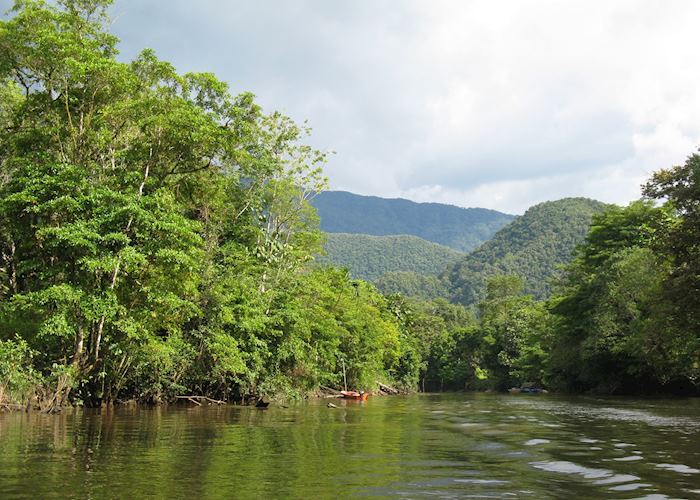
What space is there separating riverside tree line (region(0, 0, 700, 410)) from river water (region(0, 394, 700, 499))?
452 cm

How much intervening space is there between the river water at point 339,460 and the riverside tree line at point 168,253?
452 centimetres

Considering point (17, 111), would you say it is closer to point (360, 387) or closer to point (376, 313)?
point (360, 387)

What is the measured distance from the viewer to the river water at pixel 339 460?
891cm

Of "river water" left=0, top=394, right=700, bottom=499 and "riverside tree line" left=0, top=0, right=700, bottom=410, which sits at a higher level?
"riverside tree line" left=0, top=0, right=700, bottom=410

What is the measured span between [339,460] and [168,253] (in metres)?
13.2

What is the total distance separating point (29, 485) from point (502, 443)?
36.1 ft

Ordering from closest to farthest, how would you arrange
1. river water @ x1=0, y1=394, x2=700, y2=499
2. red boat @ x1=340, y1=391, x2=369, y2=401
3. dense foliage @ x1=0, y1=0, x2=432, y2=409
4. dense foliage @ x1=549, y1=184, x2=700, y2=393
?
river water @ x1=0, y1=394, x2=700, y2=499 → dense foliage @ x1=0, y1=0, x2=432, y2=409 → dense foliage @ x1=549, y1=184, x2=700, y2=393 → red boat @ x1=340, y1=391, x2=369, y2=401

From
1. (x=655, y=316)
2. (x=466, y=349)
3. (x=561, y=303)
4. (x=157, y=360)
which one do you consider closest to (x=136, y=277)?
(x=157, y=360)

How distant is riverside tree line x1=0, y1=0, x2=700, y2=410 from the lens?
2269 centimetres

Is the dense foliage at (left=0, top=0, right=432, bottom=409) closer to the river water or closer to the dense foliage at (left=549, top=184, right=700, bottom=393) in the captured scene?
the river water

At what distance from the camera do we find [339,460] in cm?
1209

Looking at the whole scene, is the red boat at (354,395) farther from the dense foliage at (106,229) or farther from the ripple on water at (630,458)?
the ripple on water at (630,458)

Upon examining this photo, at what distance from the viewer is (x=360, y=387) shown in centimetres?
6241

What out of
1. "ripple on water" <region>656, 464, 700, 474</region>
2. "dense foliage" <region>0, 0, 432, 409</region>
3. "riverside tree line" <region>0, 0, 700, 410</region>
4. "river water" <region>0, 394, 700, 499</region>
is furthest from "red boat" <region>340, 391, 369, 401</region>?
"ripple on water" <region>656, 464, 700, 474</region>
